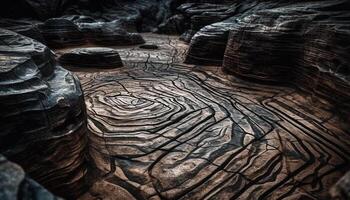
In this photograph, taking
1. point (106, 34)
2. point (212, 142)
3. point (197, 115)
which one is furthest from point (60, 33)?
point (212, 142)

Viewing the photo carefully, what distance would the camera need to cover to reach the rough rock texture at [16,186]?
3.92ft

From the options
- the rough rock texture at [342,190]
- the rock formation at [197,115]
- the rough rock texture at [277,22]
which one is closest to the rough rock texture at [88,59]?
the rock formation at [197,115]

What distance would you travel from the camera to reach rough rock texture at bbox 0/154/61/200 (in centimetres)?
120

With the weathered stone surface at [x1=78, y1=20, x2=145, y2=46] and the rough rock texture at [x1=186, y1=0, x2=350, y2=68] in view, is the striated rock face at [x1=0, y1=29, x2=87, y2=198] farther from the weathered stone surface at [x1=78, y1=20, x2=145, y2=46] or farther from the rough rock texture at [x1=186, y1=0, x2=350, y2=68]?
the weathered stone surface at [x1=78, y1=20, x2=145, y2=46]

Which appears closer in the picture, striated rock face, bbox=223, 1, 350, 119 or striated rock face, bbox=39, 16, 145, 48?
striated rock face, bbox=223, 1, 350, 119

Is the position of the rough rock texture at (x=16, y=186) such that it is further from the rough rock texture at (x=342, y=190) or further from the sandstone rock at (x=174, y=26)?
the sandstone rock at (x=174, y=26)

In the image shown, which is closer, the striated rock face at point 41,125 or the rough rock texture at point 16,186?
the rough rock texture at point 16,186

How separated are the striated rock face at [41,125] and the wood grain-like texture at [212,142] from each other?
0.27 metres

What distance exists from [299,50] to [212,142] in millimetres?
2196

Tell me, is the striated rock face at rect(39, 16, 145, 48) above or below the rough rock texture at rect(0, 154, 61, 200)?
below

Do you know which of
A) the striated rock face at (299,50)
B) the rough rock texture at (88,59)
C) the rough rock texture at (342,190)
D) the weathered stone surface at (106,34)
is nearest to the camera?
the rough rock texture at (342,190)

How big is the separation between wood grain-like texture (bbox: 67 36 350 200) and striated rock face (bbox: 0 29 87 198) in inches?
10.6

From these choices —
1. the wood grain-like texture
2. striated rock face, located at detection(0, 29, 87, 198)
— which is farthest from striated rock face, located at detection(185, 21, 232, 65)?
striated rock face, located at detection(0, 29, 87, 198)

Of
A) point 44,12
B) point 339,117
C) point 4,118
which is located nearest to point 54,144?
point 4,118
